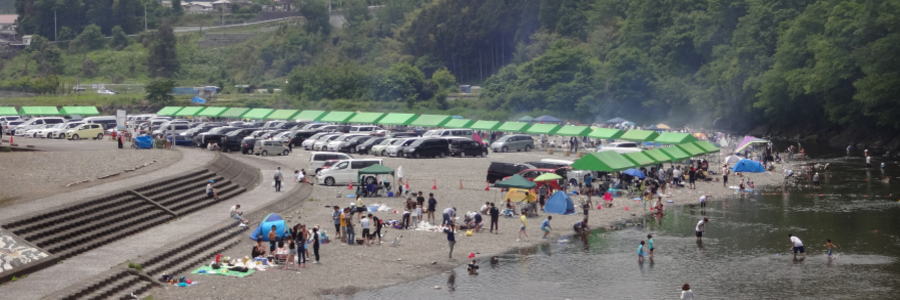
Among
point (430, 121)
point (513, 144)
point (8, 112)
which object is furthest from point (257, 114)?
point (513, 144)

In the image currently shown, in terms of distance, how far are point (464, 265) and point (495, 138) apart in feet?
150

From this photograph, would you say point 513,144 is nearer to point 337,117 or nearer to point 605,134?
point 605,134

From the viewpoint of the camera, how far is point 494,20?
14325 cm

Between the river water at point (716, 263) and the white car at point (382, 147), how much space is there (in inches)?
931

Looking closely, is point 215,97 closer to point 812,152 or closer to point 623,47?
point 623,47

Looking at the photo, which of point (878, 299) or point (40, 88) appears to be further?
point (40, 88)

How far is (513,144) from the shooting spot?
71.7 meters

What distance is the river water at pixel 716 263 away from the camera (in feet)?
95.1

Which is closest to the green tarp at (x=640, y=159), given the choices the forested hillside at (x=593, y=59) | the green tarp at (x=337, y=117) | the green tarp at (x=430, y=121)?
the forested hillside at (x=593, y=59)

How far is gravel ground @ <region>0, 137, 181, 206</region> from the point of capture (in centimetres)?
3691

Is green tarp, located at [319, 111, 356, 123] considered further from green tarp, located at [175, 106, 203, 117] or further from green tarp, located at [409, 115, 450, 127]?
green tarp, located at [175, 106, 203, 117]

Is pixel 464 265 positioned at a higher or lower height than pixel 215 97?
lower

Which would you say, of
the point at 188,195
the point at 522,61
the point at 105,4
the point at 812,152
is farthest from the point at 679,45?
the point at 105,4

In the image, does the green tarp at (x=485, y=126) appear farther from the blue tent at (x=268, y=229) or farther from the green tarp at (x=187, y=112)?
the blue tent at (x=268, y=229)
